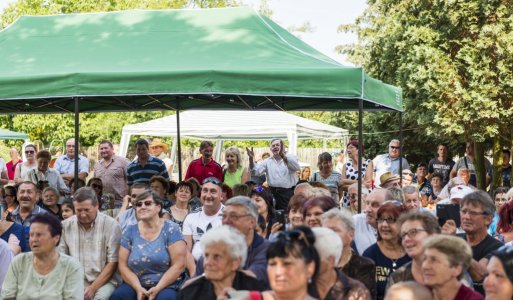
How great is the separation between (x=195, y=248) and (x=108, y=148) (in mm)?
3952

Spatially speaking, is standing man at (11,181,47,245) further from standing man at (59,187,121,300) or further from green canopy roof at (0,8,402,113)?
standing man at (59,187,121,300)

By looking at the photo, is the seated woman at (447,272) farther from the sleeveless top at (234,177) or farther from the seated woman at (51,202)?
the sleeveless top at (234,177)

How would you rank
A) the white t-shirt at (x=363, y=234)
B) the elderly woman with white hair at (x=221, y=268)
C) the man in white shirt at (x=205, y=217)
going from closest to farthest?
the elderly woman with white hair at (x=221, y=268) < the white t-shirt at (x=363, y=234) < the man in white shirt at (x=205, y=217)

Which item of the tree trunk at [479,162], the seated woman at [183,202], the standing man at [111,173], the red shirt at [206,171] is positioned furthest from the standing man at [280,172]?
the tree trunk at [479,162]

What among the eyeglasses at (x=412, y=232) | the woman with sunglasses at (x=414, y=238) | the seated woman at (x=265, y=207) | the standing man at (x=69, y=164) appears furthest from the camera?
the standing man at (x=69, y=164)

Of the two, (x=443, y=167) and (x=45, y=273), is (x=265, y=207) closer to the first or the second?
(x=45, y=273)

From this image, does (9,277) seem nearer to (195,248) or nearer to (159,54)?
(195,248)

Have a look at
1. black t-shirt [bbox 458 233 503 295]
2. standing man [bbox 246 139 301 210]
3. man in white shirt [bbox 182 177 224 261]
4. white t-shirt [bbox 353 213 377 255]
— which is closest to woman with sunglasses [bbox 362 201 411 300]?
black t-shirt [bbox 458 233 503 295]

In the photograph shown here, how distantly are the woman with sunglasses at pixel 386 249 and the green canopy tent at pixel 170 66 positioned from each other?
247 cm

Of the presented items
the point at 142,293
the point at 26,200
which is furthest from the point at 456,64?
the point at 142,293

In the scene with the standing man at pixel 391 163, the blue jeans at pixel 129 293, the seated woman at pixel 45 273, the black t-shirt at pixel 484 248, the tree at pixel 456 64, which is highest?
the tree at pixel 456 64

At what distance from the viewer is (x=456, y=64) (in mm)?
25406

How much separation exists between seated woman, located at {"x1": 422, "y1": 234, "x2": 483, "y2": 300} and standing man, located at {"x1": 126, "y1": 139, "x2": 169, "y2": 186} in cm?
634

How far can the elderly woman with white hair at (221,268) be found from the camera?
17.2ft
